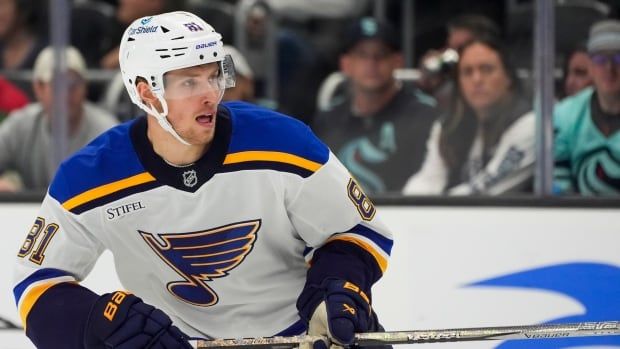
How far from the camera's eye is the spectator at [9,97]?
3891mm

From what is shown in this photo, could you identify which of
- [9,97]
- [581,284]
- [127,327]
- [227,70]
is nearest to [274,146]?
[227,70]

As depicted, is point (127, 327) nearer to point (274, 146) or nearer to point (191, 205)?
point (191, 205)

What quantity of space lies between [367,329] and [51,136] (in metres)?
1.78

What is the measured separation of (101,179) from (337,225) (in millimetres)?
479

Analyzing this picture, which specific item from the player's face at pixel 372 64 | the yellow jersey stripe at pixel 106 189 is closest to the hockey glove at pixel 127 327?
the yellow jersey stripe at pixel 106 189

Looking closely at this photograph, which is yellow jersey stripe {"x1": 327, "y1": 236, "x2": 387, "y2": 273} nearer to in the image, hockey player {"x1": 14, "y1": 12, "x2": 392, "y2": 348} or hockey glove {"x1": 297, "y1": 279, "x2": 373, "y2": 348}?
hockey player {"x1": 14, "y1": 12, "x2": 392, "y2": 348}

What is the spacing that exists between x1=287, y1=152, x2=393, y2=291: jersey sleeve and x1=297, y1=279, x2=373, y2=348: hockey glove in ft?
0.15

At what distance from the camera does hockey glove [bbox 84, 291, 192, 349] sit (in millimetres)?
2145

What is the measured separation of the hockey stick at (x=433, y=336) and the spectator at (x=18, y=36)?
1.93 metres

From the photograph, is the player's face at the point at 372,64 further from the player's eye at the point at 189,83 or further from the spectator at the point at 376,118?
the player's eye at the point at 189,83

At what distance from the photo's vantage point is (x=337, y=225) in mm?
2365

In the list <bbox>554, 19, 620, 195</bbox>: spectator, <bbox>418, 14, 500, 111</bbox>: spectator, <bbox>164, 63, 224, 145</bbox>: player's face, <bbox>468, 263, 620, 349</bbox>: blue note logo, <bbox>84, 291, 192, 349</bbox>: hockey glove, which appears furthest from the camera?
<bbox>418, 14, 500, 111</bbox>: spectator

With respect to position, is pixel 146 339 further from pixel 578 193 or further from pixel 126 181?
pixel 578 193

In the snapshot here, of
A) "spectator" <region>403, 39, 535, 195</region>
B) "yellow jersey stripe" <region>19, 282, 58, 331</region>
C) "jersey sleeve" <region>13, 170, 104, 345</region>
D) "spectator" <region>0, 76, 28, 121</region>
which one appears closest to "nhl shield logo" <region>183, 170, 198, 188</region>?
"jersey sleeve" <region>13, 170, 104, 345</region>
